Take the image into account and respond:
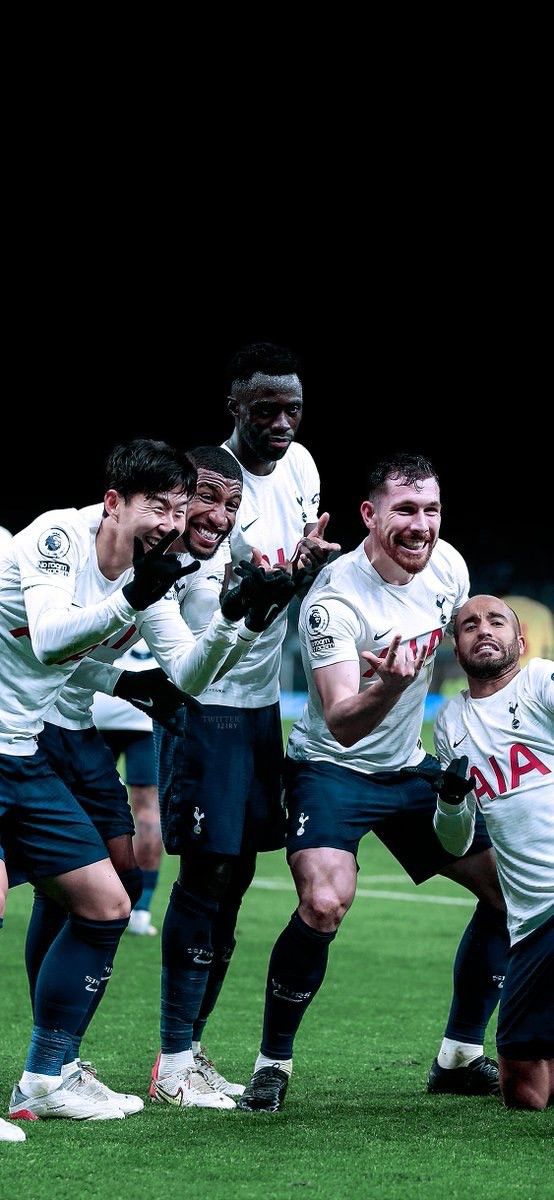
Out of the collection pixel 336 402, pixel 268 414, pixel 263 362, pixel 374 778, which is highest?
pixel 336 402

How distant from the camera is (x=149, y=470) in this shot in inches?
145

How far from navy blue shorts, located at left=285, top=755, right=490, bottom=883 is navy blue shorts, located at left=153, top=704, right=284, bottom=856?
0.08 meters

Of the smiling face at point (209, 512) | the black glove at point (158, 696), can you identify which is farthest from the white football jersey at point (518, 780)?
the smiling face at point (209, 512)

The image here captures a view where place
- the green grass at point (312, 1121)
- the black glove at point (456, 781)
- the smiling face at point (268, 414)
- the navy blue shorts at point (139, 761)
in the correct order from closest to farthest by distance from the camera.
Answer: the green grass at point (312, 1121) < the black glove at point (456, 781) < the smiling face at point (268, 414) < the navy blue shorts at point (139, 761)

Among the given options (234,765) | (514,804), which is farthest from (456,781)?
(234,765)

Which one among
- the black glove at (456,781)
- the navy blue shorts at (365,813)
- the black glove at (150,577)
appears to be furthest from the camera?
the navy blue shorts at (365,813)

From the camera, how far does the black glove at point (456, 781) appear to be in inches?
150

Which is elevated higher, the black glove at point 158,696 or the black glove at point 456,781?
the black glove at point 158,696

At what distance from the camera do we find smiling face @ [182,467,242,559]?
416 cm

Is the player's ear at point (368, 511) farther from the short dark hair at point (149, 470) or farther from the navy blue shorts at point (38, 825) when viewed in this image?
the navy blue shorts at point (38, 825)

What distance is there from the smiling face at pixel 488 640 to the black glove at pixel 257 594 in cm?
71

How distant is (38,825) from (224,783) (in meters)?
0.65

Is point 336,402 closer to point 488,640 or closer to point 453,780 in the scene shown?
point 488,640

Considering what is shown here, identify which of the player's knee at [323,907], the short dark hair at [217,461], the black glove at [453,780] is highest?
the short dark hair at [217,461]
